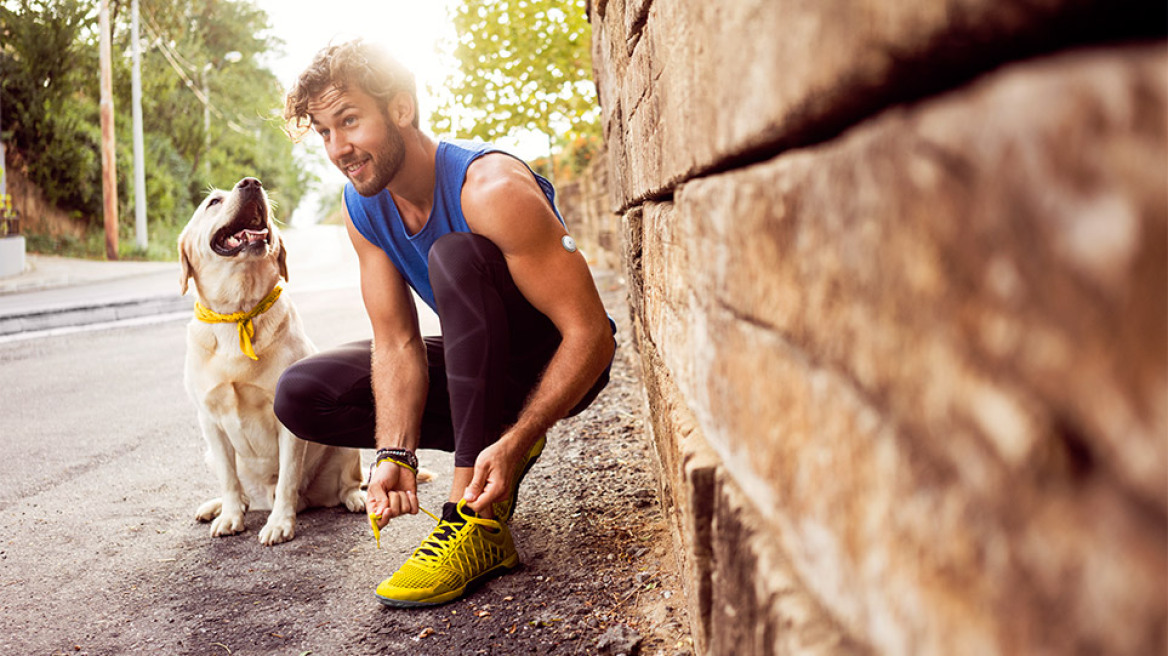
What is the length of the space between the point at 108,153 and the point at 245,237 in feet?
63.1

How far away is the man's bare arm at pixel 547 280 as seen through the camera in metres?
2.44

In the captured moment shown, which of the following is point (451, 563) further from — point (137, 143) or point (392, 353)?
point (137, 143)

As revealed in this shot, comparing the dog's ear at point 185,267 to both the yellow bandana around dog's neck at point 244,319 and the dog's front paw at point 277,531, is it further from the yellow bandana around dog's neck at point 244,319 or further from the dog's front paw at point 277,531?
the dog's front paw at point 277,531

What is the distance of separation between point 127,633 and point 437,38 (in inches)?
333

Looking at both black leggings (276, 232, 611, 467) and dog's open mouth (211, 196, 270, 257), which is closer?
black leggings (276, 232, 611, 467)

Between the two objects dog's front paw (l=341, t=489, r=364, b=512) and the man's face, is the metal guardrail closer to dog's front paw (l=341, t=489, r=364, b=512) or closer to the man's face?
dog's front paw (l=341, t=489, r=364, b=512)

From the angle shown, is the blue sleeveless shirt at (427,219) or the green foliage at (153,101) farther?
the green foliage at (153,101)

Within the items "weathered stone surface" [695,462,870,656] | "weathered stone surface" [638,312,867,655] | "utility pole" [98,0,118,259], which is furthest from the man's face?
"utility pole" [98,0,118,259]

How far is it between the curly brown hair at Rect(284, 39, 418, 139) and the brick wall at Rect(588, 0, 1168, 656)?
1.79m

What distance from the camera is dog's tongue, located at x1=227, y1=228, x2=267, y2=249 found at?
339 centimetres

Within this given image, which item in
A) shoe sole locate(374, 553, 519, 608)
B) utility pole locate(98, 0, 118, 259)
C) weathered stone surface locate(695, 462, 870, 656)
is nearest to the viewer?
weathered stone surface locate(695, 462, 870, 656)

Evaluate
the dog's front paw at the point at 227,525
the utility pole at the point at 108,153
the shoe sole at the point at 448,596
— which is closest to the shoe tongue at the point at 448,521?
the shoe sole at the point at 448,596

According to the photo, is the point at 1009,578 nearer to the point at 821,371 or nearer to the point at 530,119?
the point at 821,371

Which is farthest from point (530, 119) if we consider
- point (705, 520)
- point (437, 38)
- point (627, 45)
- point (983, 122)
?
point (983, 122)
